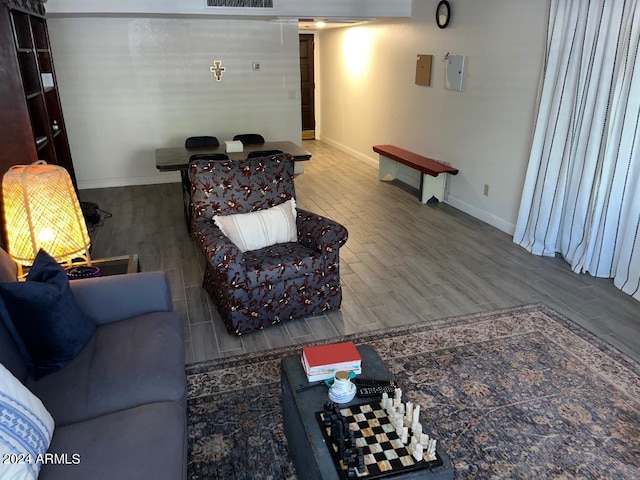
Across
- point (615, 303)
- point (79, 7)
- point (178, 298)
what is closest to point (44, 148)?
point (79, 7)

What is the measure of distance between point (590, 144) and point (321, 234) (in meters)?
2.16

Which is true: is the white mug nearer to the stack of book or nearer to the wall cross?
the stack of book

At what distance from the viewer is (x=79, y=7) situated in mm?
4945

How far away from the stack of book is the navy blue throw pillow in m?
0.94

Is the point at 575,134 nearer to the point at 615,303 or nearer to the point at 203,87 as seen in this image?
the point at 615,303

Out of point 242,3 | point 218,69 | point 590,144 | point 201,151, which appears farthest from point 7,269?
point 218,69

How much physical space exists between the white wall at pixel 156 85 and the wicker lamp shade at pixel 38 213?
4.00m

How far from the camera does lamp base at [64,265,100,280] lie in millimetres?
2521

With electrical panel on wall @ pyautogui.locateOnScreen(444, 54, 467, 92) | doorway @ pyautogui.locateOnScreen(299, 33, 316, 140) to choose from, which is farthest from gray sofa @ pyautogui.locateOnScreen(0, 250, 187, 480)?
doorway @ pyautogui.locateOnScreen(299, 33, 316, 140)

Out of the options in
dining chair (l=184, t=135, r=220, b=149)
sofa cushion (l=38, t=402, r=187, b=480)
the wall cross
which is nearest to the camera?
sofa cushion (l=38, t=402, r=187, b=480)

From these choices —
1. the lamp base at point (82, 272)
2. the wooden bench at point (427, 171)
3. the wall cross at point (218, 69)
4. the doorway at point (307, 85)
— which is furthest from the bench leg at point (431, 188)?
the doorway at point (307, 85)

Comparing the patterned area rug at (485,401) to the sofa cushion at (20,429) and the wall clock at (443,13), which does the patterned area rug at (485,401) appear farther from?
the wall clock at (443,13)

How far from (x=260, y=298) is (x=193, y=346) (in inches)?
18.7

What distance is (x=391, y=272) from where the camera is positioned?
3799 millimetres
